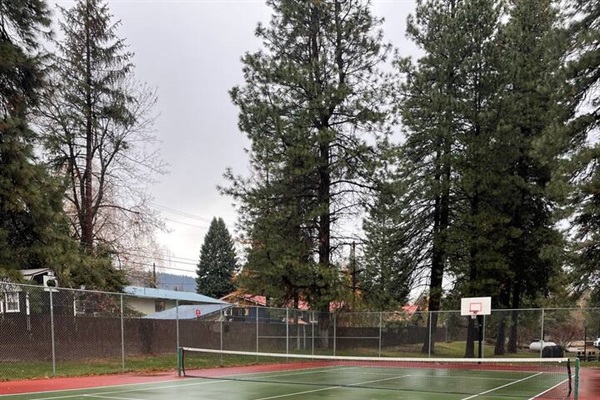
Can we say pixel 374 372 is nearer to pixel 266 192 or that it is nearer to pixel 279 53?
pixel 266 192

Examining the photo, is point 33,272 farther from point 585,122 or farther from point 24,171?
point 585,122

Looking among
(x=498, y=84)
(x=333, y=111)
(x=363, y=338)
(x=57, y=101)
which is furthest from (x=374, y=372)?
(x=57, y=101)

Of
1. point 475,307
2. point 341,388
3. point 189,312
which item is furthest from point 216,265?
point 341,388

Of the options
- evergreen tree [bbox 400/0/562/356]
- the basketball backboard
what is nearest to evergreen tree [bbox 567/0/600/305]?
the basketball backboard

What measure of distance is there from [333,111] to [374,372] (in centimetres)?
1246

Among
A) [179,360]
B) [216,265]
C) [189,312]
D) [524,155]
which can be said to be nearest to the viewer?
[179,360]

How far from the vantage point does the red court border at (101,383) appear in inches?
449

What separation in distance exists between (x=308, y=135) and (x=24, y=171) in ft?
38.8

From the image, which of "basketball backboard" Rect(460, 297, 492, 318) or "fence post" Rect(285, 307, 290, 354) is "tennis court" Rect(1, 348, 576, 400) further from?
"fence post" Rect(285, 307, 290, 354)

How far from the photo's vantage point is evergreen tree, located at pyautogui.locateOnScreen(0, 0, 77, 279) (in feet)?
53.6

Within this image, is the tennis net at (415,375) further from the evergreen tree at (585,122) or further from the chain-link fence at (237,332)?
the evergreen tree at (585,122)

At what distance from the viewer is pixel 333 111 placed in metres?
25.1

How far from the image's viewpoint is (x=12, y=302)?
13.7 m

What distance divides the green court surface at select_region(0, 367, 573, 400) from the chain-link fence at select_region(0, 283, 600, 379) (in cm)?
315
